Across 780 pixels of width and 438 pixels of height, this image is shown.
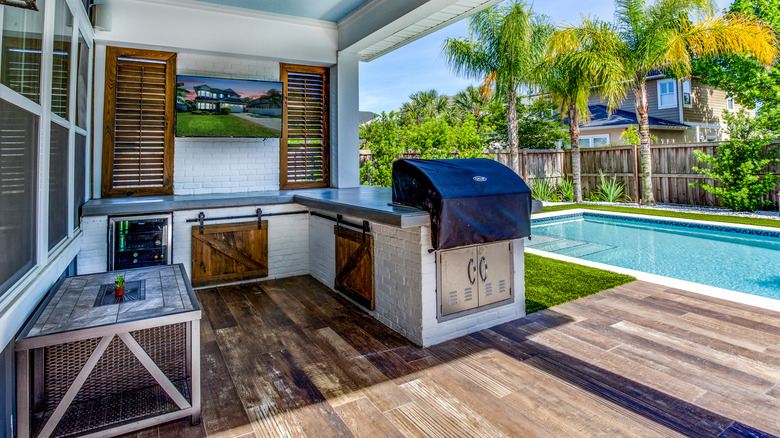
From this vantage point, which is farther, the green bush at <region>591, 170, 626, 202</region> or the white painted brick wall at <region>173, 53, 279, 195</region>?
the green bush at <region>591, 170, 626, 202</region>

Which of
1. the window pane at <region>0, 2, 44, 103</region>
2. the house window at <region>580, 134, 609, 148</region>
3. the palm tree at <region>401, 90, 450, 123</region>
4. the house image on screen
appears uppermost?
the palm tree at <region>401, 90, 450, 123</region>

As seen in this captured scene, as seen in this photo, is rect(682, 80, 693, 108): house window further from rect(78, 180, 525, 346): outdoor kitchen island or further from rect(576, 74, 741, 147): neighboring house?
rect(78, 180, 525, 346): outdoor kitchen island

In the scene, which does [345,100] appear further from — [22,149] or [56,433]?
[56,433]

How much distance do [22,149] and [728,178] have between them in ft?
34.4

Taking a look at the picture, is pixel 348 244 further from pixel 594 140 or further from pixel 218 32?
pixel 594 140

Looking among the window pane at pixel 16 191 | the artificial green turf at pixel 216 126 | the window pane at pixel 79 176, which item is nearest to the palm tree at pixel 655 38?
the artificial green turf at pixel 216 126

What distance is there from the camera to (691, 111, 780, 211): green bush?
803 centimetres

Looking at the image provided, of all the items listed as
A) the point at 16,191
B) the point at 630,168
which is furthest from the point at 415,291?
the point at 630,168

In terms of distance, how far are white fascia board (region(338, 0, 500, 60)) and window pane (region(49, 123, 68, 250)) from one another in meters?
2.95

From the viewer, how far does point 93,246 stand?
385cm

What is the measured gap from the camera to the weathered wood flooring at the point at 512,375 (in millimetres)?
1958

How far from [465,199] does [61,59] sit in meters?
2.59

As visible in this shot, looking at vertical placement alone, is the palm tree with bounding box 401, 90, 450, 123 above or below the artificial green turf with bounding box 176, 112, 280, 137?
above

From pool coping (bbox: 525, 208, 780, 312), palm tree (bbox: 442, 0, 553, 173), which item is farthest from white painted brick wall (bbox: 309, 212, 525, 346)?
palm tree (bbox: 442, 0, 553, 173)
